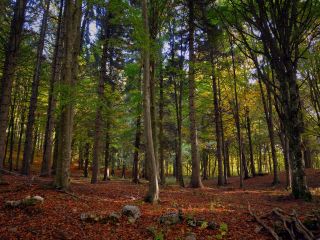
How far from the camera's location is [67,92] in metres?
9.35

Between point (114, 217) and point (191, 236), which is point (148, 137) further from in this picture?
point (191, 236)

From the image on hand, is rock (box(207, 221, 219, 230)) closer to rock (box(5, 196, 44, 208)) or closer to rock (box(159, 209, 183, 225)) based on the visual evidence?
rock (box(159, 209, 183, 225))

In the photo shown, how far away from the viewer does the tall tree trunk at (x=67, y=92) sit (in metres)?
9.58

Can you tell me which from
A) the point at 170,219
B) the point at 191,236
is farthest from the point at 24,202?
the point at 191,236

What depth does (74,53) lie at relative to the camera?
1079 centimetres

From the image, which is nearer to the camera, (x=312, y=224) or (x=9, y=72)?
(x=312, y=224)

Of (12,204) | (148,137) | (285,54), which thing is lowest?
(12,204)

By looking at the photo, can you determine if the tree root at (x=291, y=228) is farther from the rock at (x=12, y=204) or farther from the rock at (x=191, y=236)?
the rock at (x=12, y=204)

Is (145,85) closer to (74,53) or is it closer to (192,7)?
(74,53)

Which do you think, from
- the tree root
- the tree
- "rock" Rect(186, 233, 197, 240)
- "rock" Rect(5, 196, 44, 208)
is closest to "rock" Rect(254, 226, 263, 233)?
the tree root

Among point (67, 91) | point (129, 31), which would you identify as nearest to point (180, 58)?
point (129, 31)

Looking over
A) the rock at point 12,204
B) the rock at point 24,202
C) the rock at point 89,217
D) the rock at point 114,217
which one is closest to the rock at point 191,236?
the rock at point 114,217

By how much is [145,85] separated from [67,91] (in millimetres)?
2654

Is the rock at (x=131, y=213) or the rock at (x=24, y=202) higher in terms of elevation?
the rock at (x=24, y=202)
